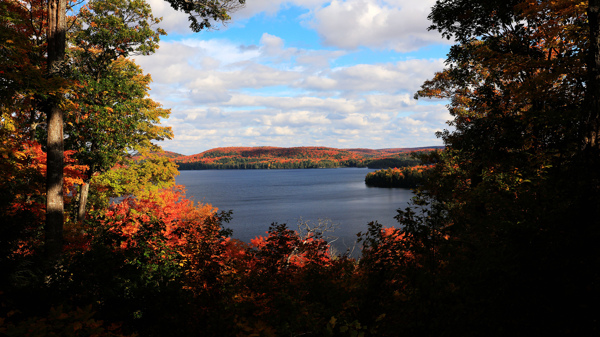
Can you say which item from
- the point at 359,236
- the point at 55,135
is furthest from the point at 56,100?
the point at 359,236

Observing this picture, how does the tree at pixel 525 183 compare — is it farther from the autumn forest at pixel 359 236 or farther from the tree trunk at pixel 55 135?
the tree trunk at pixel 55 135

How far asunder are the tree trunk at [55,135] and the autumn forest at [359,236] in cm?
4

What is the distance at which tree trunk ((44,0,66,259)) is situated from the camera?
1062 cm

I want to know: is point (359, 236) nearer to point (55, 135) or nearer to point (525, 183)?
point (525, 183)

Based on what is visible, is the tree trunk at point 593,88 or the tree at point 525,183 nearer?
the tree at point 525,183

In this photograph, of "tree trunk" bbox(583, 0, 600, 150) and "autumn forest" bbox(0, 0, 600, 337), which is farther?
"tree trunk" bbox(583, 0, 600, 150)

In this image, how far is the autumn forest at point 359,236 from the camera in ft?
15.0

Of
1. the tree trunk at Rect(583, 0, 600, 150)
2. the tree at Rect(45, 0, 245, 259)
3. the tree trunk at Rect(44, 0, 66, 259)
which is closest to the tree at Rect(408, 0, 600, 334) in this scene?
the tree trunk at Rect(583, 0, 600, 150)

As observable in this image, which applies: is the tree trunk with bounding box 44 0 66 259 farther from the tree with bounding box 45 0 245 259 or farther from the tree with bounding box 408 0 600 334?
the tree with bounding box 408 0 600 334

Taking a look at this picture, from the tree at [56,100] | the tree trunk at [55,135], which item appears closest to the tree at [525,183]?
the tree at [56,100]

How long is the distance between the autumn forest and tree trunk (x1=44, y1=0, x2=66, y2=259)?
0.04 metres

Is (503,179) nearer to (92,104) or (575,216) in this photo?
(575,216)

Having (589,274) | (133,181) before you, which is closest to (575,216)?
(589,274)

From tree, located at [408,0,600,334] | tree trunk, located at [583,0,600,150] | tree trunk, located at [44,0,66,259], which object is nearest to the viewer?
tree, located at [408,0,600,334]
